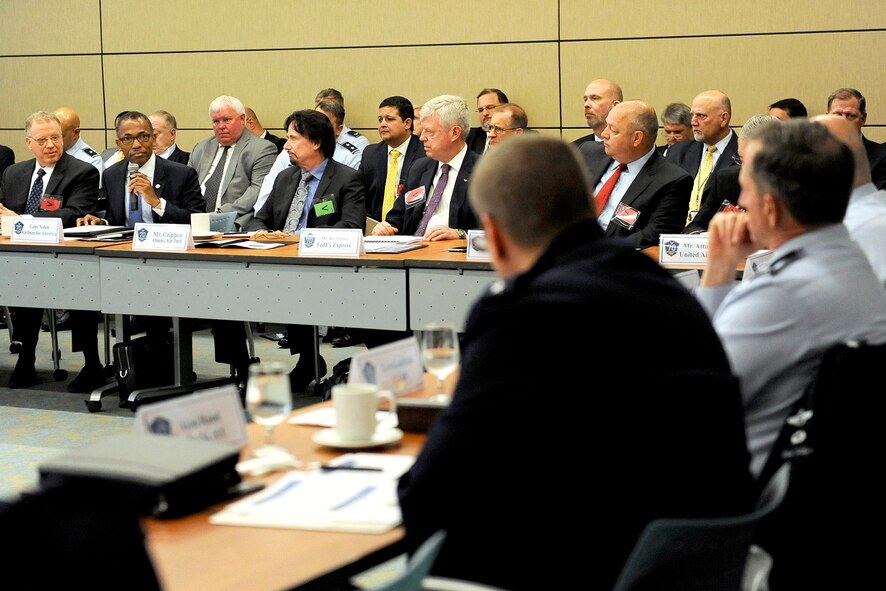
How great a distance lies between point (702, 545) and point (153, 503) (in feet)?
2.50

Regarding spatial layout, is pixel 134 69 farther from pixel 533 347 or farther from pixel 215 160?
pixel 533 347

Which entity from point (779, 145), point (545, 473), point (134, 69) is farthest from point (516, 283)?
point (134, 69)

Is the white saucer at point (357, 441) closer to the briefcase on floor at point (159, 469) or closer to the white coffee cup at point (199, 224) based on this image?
the briefcase on floor at point (159, 469)

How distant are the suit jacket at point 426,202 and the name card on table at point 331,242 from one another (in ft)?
2.90

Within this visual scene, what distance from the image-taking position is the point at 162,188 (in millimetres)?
6355

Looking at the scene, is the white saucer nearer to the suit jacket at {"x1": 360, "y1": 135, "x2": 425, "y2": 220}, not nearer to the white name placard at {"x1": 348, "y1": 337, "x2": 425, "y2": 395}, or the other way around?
the white name placard at {"x1": 348, "y1": 337, "x2": 425, "y2": 395}

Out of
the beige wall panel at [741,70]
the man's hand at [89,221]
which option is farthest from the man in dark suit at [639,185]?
the man's hand at [89,221]

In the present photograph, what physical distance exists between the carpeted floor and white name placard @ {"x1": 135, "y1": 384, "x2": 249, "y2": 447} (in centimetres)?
210

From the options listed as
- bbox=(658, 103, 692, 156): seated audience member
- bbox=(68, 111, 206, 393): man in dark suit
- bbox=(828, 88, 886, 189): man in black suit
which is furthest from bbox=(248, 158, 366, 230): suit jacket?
bbox=(828, 88, 886, 189): man in black suit

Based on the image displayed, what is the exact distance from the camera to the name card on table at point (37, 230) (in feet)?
17.9

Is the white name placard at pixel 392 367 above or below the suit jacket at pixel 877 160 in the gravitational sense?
below

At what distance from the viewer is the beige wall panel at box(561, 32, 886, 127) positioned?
24.2 feet

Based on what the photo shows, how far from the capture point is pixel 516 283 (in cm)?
159

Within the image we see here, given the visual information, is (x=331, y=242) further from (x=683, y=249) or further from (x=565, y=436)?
(x=565, y=436)
